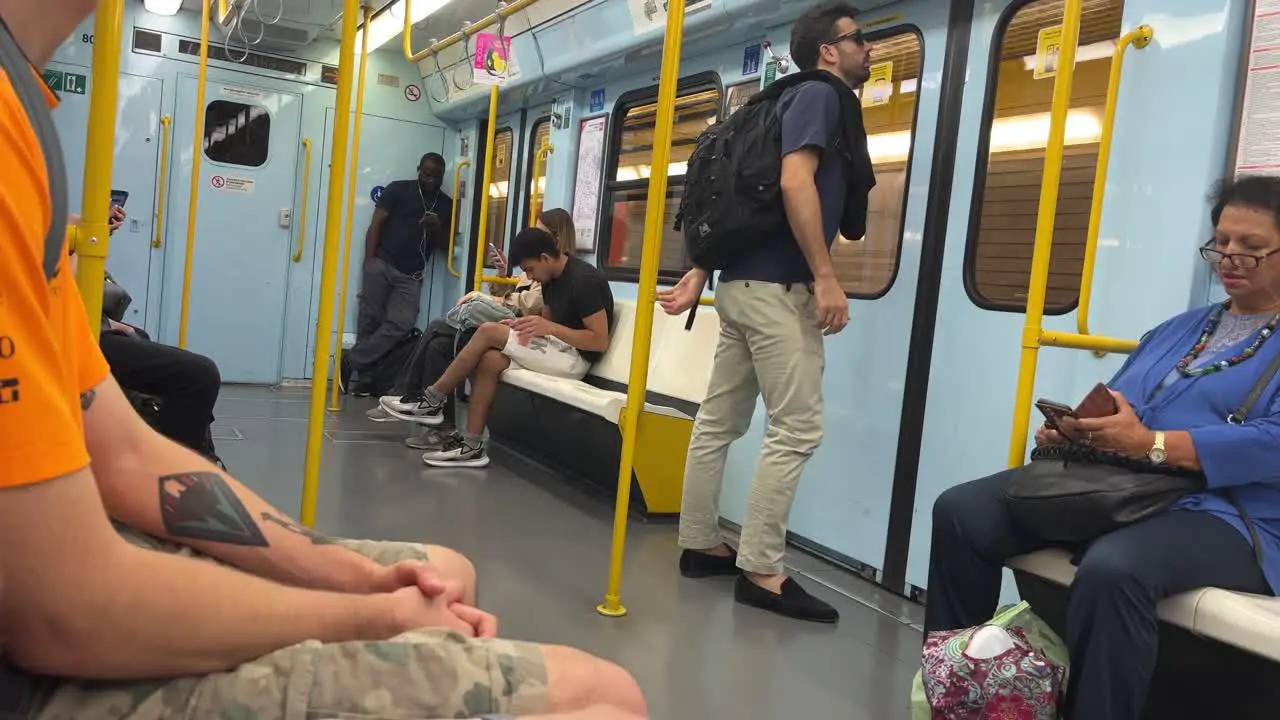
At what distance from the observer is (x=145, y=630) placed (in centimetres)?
91

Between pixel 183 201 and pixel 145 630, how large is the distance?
744cm

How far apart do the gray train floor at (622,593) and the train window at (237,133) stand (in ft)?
10.7

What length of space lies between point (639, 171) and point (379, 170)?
135 inches

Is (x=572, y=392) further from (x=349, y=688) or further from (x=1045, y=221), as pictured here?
(x=349, y=688)

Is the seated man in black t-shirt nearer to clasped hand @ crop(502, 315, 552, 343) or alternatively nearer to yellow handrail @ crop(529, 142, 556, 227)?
clasped hand @ crop(502, 315, 552, 343)

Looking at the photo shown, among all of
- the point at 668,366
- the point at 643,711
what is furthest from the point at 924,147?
the point at 643,711

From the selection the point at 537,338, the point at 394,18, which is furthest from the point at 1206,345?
the point at 394,18

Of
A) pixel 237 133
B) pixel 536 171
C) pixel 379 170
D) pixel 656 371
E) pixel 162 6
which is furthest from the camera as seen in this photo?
pixel 379 170

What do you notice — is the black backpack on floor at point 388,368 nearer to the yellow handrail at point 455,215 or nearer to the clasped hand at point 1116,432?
the yellow handrail at point 455,215

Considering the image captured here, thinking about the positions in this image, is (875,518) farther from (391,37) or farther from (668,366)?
(391,37)

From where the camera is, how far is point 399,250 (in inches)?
315

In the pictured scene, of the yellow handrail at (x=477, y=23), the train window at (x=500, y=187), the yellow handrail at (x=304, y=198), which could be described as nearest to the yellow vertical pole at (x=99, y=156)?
the yellow handrail at (x=477, y=23)

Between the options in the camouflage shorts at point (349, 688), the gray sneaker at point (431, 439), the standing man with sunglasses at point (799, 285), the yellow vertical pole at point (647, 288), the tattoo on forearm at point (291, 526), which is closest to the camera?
the camouflage shorts at point (349, 688)

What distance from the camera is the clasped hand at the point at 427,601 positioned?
1.17 meters
